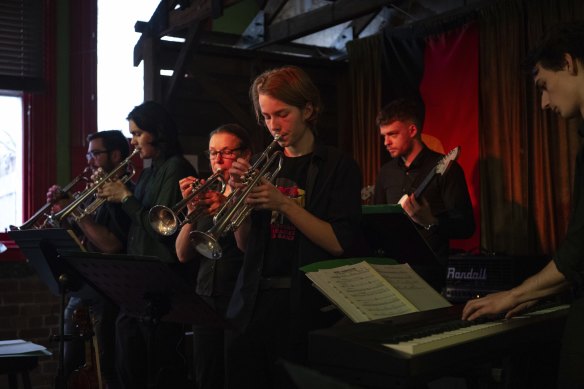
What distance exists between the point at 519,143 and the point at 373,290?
3.76 meters

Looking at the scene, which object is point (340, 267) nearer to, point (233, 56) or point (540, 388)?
point (540, 388)

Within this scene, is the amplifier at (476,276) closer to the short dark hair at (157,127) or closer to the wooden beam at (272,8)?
the short dark hair at (157,127)

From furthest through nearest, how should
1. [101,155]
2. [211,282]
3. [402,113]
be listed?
1. [101,155]
2. [402,113]
3. [211,282]

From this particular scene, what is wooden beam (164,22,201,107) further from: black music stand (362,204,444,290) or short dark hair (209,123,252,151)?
black music stand (362,204,444,290)

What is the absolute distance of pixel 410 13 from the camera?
285 inches

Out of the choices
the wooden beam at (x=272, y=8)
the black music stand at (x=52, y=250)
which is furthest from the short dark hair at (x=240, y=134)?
the wooden beam at (x=272, y=8)

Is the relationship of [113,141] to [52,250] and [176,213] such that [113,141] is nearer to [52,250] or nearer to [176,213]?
[52,250]

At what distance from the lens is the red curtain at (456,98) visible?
6.18m

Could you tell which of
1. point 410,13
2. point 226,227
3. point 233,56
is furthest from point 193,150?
point 226,227

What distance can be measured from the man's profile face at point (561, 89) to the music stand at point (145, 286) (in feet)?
4.24

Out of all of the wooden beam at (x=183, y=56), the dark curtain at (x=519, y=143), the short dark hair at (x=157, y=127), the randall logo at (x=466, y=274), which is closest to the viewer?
the short dark hair at (x=157, y=127)

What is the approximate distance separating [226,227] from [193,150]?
3.89 meters

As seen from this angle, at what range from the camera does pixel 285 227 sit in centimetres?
270

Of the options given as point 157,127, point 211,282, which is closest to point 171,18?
point 157,127
